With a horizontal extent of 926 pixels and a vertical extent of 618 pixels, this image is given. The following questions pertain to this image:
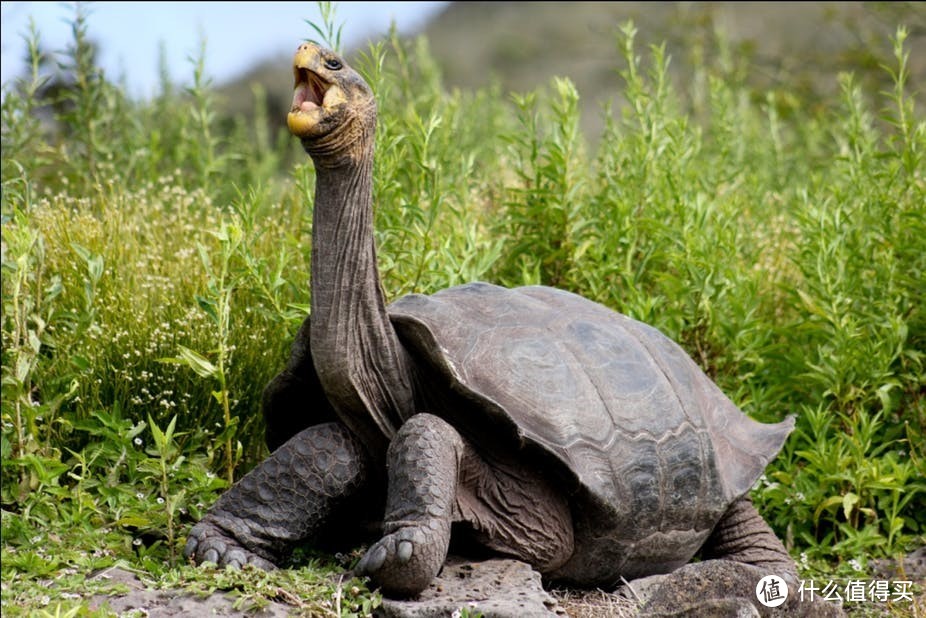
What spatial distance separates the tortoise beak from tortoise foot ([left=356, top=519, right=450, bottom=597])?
1188 mm

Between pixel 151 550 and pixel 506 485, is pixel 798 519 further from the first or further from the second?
pixel 151 550

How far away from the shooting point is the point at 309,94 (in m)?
3.58

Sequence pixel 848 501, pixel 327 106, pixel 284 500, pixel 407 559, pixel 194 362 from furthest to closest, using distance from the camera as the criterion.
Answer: pixel 848 501 < pixel 194 362 < pixel 284 500 < pixel 327 106 < pixel 407 559

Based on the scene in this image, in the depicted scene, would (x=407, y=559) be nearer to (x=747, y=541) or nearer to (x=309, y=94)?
(x=309, y=94)

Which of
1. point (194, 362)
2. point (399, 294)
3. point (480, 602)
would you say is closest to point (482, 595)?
point (480, 602)

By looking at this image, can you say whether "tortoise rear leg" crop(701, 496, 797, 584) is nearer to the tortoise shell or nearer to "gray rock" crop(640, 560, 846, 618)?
the tortoise shell

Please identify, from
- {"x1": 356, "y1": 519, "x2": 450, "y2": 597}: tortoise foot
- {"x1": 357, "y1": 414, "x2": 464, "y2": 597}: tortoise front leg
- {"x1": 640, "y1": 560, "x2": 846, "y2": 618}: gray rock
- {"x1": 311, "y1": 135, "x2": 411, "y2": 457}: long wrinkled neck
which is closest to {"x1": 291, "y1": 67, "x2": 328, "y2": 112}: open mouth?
{"x1": 311, "y1": 135, "x2": 411, "y2": 457}: long wrinkled neck

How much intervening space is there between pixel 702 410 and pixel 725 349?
125cm

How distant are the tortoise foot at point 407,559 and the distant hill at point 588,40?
10.9m

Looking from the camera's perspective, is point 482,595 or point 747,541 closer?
point 482,595

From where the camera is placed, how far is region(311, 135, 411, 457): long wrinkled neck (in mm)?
3674

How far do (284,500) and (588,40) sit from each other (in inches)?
601

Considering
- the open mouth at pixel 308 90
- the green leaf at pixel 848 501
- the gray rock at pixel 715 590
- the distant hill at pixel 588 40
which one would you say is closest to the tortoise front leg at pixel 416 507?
the gray rock at pixel 715 590

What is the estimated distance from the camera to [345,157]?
3.62 m
